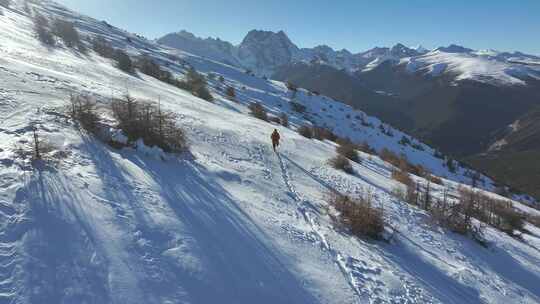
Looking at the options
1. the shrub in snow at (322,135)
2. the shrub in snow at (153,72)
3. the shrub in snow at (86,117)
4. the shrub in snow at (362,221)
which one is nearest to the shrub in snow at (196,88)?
the shrub in snow at (153,72)

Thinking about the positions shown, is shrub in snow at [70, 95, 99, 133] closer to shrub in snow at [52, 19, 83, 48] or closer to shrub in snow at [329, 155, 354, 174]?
shrub in snow at [329, 155, 354, 174]

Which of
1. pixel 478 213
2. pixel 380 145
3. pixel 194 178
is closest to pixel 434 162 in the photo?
pixel 380 145

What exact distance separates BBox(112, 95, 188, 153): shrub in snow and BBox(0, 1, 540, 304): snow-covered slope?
47 centimetres

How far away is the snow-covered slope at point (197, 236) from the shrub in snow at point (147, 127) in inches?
18.4

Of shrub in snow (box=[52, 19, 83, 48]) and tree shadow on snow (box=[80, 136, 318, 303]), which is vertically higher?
shrub in snow (box=[52, 19, 83, 48])

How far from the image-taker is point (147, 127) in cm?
839

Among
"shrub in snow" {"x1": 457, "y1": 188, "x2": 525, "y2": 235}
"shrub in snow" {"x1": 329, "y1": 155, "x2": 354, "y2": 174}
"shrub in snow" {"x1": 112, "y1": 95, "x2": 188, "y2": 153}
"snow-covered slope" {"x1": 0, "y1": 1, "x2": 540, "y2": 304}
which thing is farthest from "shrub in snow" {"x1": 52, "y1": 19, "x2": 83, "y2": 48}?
"shrub in snow" {"x1": 457, "y1": 188, "x2": 525, "y2": 235}

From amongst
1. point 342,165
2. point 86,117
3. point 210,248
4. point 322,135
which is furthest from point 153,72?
point 210,248

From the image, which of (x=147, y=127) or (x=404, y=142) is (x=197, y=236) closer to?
(x=147, y=127)

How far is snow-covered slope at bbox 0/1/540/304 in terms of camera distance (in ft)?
13.5

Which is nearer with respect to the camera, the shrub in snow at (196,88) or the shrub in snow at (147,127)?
the shrub in snow at (147,127)

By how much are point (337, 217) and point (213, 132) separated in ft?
17.8

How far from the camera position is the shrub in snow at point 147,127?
823cm

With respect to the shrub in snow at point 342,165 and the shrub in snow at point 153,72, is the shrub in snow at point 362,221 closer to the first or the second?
the shrub in snow at point 342,165
